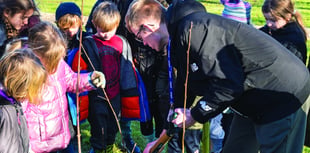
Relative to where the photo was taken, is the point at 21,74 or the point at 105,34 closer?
the point at 21,74

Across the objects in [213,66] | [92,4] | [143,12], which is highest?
→ [143,12]

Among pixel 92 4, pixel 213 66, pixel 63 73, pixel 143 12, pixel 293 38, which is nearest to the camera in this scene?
pixel 213 66

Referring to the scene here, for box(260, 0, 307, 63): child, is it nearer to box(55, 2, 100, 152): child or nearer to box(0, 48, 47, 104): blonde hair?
box(55, 2, 100, 152): child

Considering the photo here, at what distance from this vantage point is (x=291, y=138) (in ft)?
7.30

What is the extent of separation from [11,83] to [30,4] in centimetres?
116

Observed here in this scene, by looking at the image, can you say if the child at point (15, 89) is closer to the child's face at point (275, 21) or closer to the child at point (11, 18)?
A: the child at point (11, 18)

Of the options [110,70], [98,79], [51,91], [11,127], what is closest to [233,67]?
[98,79]

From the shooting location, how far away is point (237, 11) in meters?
3.87

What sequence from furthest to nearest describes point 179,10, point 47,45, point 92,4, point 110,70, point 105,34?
point 92,4 → point 110,70 → point 105,34 → point 47,45 → point 179,10

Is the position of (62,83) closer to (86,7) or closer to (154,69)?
(154,69)

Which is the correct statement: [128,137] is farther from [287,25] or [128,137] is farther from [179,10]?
[179,10]

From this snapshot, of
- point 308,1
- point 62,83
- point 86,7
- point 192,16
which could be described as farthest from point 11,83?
point 308,1

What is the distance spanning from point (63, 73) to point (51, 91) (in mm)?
187

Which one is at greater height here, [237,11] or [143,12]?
[143,12]
